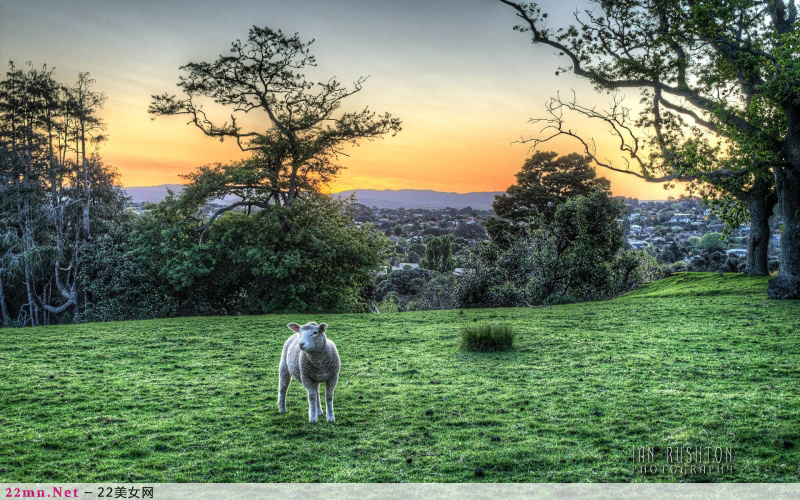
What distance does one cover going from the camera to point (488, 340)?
1172 cm

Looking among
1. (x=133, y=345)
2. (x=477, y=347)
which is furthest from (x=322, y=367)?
(x=133, y=345)

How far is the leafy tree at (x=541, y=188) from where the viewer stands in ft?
133

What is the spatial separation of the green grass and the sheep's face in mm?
1037

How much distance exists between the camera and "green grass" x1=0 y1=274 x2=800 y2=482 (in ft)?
17.8

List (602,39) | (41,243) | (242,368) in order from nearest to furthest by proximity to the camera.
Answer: (242,368) → (602,39) → (41,243)

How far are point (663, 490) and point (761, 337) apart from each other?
8918mm

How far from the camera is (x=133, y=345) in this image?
13.0 m

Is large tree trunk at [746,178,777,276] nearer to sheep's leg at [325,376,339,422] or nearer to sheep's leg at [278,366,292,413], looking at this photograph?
sheep's leg at [325,376,339,422]

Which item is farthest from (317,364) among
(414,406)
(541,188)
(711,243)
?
(711,243)

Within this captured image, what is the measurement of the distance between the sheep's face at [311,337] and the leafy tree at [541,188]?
112ft

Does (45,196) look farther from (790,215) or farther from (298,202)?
(790,215)

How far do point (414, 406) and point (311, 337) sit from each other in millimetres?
2071

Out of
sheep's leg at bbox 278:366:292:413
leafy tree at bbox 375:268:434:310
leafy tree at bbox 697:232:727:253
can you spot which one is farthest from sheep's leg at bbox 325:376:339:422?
leafy tree at bbox 697:232:727:253

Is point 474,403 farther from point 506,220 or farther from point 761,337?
point 506,220
